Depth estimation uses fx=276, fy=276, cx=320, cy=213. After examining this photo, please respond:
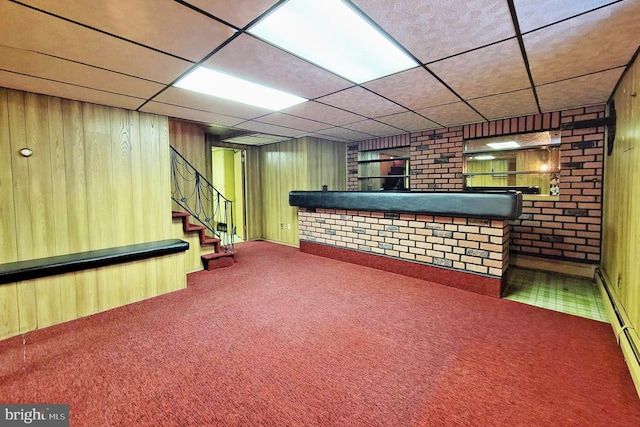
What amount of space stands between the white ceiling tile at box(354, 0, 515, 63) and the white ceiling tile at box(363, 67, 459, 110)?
0.43 m

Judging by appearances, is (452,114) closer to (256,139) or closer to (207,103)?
(207,103)

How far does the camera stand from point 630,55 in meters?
2.05

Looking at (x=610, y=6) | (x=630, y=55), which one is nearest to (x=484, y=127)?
(x=630, y=55)

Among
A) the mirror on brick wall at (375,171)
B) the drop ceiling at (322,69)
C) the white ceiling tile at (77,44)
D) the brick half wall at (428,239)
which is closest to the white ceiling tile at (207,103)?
the drop ceiling at (322,69)

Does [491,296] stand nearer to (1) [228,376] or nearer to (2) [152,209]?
(1) [228,376]

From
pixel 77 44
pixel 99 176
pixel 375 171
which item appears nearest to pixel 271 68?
pixel 77 44

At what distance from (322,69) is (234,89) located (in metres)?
1.04

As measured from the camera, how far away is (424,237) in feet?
11.5

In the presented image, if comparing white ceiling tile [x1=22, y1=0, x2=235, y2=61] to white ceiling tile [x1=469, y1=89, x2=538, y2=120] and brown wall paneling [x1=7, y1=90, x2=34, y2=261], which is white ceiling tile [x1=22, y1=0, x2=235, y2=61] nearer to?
brown wall paneling [x1=7, y1=90, x2=34, y2=261]

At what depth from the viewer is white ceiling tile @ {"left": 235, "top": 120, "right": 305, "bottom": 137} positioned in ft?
13.9

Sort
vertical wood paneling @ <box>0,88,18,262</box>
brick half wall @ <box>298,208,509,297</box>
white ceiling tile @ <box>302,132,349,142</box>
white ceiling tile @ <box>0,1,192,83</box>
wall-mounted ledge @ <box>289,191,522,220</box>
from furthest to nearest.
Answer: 1. white ceiling tile @ <box>302,132,349,142</box>
2. brick half wall @ <box>298,208,509,297</box>
3. wall-mounted ledge @ <box>289,191,522,220</box>
4. vertical wood paneling @ <box>0,88,18,262</box>
5. white ceiling tile @ <box>0,1,192,83</box>

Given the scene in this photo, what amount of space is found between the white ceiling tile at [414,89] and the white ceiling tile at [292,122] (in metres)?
1.42

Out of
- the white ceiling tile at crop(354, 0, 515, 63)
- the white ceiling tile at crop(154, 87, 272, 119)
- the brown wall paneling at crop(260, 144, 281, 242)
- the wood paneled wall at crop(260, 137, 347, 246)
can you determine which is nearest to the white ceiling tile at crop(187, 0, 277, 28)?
the white ceiling tile at crop(354, 0, 515, 63)

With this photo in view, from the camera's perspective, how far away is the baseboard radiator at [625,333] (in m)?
1.67
